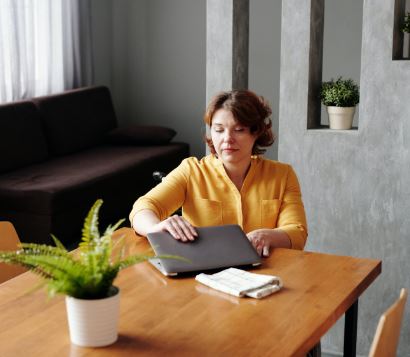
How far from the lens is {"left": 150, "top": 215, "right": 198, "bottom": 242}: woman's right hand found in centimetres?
217

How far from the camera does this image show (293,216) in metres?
2.54

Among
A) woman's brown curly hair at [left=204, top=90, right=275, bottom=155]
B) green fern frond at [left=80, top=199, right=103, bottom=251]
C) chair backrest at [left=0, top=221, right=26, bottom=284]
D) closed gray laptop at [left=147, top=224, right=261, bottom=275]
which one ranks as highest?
woman's brown curly hair at [left=204, top=90, right=275, bottom=155]

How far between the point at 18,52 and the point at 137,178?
3.88 feet

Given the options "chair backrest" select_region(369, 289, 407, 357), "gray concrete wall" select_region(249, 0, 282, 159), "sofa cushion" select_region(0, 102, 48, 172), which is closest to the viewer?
"chair backrest" select_region(369, 289, 407, 357)

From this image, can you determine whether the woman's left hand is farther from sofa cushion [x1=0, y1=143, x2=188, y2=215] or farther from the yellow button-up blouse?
sofa cushion [x1=0, y1=143, x2=188, y2=215]

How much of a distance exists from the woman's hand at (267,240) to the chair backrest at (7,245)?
0.72 meters

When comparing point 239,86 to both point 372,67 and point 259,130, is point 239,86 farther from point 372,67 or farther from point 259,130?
point 259,130

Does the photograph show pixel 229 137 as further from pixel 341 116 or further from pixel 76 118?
pixel 76 118

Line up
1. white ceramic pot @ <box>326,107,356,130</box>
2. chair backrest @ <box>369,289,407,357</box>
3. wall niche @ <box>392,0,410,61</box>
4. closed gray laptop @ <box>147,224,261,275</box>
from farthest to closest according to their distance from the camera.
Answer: white ceramic pot @ <box>326,107,356,130</box> → wall niche @ <box>392,0,410,61</box> → closed gray laptop @ <box>147,224,261,275</box> → chair backrest @ <box>369,289,407,357</box>

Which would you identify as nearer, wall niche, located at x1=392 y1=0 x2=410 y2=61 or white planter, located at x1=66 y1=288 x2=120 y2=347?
white planter, located at x1=66 y1=288 x2=120 y2=347

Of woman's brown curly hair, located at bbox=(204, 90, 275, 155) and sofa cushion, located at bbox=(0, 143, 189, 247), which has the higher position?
woman's brown curly hair, located at bbox=(204, 90, 275, 155)

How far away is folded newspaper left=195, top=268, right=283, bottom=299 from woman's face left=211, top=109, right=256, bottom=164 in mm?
588

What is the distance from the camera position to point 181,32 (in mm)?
6359

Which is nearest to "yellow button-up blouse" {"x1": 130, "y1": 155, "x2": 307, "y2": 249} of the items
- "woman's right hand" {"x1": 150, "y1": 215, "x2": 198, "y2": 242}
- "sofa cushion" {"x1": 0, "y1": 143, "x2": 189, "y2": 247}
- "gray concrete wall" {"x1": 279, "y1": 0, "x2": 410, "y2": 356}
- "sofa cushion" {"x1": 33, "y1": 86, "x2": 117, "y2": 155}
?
"woman's right hand" {"x1": 150, "y1": 215, "x2": 198, "y2": 242}
